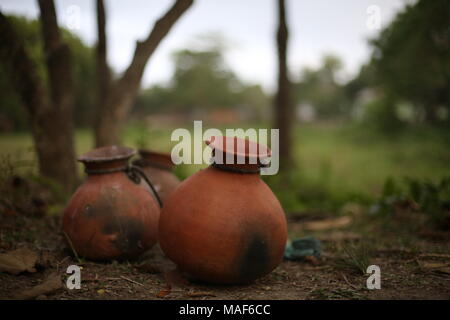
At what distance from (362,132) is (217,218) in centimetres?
1974

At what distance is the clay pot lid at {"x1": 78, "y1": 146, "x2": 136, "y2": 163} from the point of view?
3.37 meters

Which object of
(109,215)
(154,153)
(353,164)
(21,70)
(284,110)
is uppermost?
(21,70)

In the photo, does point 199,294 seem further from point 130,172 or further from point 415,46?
point 415,46

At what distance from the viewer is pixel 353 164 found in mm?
11836

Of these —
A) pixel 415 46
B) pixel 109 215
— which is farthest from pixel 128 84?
pixel 415 46

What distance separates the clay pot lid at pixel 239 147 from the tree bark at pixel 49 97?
10.7 feet

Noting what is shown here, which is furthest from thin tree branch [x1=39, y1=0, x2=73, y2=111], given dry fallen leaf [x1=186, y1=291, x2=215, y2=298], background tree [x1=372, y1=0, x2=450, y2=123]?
background tree [x1=372, y1=0, x2=450, y2=123]

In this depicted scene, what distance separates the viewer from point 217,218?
272cm

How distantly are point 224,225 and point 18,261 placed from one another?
154 cm

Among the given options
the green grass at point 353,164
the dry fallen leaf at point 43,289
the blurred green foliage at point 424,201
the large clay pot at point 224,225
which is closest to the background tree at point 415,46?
the green grass at point 353,164

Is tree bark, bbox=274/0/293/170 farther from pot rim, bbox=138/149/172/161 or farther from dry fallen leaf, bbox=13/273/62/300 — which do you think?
dry fallen leaf, bbox=13/273/62/300

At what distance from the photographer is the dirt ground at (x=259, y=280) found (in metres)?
2.66

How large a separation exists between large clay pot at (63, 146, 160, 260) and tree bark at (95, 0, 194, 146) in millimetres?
1598

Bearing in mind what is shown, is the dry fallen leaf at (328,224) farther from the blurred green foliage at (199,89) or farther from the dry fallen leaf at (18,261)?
the blurred green foliage at (199,89)
